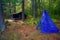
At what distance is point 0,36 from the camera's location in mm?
10250

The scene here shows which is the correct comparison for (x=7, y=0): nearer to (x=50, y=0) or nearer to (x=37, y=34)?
(x=37, y=34)

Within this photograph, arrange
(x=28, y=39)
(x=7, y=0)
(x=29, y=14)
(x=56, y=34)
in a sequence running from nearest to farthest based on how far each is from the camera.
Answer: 1. (x=7, y=0)
2. (x=28, y=39)
3. (x=56, y=34)
4. (x=29, y=14)

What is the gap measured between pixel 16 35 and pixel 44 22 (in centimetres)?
208

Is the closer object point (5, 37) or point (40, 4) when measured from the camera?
point (5, 37)

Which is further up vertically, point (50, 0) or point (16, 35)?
point (50, 0)

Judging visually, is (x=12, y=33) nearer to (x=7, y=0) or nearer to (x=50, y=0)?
(x=7, y=0)

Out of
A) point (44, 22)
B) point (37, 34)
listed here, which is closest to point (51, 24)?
point (44, 22)

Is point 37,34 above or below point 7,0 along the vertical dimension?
below

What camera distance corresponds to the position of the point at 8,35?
10.8 m

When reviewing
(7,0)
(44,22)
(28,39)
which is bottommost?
(28,39)

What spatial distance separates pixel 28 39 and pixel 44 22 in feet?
6.19

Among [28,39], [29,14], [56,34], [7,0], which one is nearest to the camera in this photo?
[7,0]

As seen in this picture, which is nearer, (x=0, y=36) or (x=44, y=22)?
(x=0, y=36)

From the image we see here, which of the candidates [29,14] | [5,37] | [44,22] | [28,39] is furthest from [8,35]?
[29,14]
